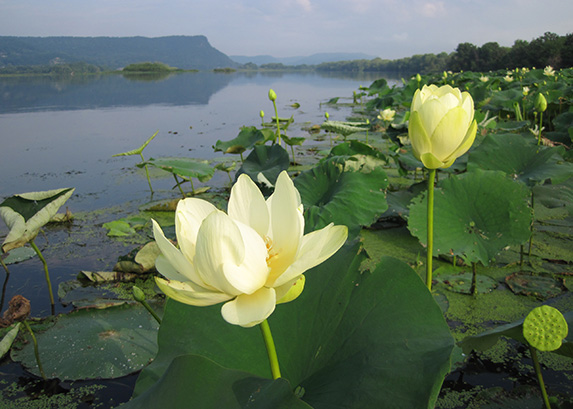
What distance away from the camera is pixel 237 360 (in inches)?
29.3

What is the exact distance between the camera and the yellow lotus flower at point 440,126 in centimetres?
90

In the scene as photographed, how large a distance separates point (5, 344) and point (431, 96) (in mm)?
1376

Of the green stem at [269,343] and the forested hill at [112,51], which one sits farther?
the forested hill at [112,51]

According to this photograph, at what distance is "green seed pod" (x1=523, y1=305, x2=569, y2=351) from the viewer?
695 mm

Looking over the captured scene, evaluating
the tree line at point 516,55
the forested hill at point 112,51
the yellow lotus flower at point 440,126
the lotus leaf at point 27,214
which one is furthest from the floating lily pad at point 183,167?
the forested hill at point 112,51

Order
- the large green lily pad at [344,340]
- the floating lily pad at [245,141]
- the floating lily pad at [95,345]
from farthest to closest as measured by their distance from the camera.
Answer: the floating lily pad at [245,141], the floating lily pad at [95,345], the large green lily pad at [344,340]

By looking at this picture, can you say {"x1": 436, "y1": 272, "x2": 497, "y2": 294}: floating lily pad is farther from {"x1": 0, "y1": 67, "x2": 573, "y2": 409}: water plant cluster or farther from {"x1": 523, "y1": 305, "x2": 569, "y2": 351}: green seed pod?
{"x1": 523, "y1": 305, "x2": 569, "y2": 351}: green seed pod

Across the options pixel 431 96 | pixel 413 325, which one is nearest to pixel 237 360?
pixel 413 325

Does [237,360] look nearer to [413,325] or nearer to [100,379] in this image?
[413,325]

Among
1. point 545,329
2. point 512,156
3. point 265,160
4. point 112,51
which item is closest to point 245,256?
point 545,329

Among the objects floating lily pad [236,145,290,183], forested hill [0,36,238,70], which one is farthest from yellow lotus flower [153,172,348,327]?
forested hill [0,36,238,70]

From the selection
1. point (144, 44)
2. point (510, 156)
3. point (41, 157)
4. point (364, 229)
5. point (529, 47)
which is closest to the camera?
point (510, 156)

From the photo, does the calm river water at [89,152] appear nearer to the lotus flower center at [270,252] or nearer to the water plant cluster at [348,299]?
the water plant cluster at [348,299]

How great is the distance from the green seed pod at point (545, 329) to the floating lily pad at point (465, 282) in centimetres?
99
